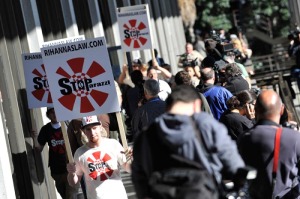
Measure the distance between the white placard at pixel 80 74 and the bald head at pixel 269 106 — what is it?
3.07 m

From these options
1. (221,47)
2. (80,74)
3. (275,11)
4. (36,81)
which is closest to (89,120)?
(80,74)

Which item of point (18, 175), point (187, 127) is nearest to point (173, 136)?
point (187, 127)

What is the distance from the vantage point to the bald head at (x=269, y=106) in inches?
317

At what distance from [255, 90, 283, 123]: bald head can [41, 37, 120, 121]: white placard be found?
10.1ft

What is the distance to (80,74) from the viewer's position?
1106 cm

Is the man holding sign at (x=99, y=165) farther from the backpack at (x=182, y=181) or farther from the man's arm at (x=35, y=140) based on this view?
the man's arm at (x=35, y=140)

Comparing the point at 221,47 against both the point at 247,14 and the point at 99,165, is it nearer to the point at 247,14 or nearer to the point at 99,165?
the point at 99,165

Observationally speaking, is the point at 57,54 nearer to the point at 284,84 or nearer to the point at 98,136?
the point at 98,136

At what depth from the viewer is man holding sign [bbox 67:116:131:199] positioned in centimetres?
1016

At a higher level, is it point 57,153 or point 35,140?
point 35,140

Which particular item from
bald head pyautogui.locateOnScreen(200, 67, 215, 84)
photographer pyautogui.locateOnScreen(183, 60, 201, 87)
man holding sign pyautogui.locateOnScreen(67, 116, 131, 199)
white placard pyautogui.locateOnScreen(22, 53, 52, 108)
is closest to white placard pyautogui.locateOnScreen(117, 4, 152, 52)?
photographer pyautogui.locateOnScreen(183, 60, 201, 87)

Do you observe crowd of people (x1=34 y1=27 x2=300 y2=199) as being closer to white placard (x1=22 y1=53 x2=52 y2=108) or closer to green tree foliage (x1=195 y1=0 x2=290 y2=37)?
white placard (x1=22 y1=53 x2=52 y2=108)

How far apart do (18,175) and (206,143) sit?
7.54 m

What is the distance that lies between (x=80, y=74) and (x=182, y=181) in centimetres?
425
